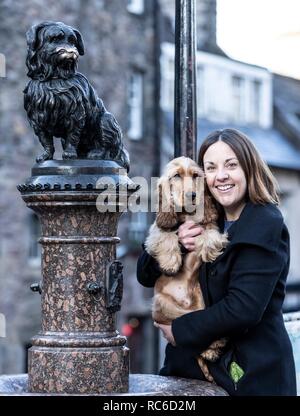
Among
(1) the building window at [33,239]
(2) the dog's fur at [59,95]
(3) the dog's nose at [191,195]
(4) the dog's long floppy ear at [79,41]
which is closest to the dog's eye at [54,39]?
(2) the dog's fur at [59,95]

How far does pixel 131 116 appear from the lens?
23.7 m

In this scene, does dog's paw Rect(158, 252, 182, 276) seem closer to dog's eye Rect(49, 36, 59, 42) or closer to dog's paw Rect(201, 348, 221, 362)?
dog's paw Rect(201, 348, 221, 362)

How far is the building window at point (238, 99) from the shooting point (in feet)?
98.2

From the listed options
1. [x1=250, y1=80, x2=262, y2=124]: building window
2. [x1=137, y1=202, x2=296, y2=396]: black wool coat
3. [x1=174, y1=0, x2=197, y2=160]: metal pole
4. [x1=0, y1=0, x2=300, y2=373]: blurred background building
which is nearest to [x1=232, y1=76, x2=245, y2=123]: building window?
[x1=0, y1=0, x2=300, y2=373]: blurred background building

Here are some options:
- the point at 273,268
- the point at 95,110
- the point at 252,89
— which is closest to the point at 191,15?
the point at 95,110

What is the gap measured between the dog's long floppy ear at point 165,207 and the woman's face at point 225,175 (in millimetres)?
267

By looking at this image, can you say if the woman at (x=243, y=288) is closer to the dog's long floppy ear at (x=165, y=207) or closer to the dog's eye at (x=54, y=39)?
the dog's long floppy ear at (x=165, y=207)

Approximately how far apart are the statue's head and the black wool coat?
1.09 m

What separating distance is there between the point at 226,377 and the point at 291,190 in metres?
26.1

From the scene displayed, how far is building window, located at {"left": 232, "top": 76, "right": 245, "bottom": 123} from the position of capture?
29938mm

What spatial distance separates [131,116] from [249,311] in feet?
62.8

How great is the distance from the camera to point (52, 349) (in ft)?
16.7

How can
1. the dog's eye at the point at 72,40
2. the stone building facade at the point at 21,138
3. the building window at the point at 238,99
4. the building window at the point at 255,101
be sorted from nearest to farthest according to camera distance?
the dog's eye at the point at 72,40 → the stone building facade at the point at 21,138 → the building window at the point at 238,99 → the building window at the point at 255,101

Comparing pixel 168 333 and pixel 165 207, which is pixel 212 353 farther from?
pixel 165 207
